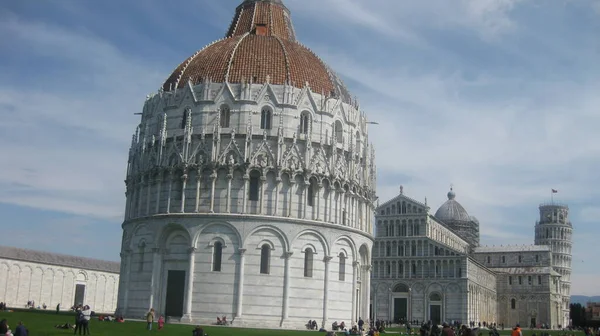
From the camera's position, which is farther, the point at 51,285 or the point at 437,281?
the point at 437,281

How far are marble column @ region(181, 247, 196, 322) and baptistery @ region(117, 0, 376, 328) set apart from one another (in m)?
0.07

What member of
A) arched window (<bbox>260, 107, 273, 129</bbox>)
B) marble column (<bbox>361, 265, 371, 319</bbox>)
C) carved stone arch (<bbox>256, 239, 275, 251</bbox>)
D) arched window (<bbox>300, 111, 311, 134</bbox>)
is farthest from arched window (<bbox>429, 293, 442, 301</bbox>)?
arched window (<bbox>260, 107, 273, 129</bbox>)

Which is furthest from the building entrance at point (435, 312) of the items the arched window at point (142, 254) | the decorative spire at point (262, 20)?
the arched window at point (142, 254)

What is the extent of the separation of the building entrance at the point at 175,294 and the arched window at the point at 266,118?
1219 centimetres

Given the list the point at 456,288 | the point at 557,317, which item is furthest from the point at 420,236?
the point at 557,317

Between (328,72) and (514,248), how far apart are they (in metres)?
86.1

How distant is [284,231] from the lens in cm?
4819

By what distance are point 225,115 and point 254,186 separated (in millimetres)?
6013

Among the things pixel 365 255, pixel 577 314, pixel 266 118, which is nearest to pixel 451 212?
pixel 577 314

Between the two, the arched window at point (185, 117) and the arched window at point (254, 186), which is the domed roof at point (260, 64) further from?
the arched window at point (254, 186)

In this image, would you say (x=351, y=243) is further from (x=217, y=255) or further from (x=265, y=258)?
(x=217, y=255)

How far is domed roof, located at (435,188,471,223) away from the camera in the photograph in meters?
128

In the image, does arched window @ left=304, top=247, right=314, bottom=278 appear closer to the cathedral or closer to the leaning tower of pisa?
the cathedral

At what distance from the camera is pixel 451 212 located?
128750mm
